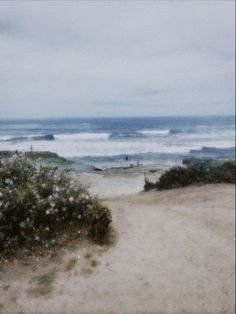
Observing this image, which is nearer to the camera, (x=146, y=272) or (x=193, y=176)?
(x=146, y=272)

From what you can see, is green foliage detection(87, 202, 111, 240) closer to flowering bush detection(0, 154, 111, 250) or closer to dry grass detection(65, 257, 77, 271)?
flowering bush detection(0, 154, 111, 250)

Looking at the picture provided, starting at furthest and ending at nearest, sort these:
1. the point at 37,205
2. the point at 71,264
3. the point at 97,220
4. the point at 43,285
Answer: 1. the point at 97,220
2. the point at 37,205
3. the point at 71,264
4. the point at 43,285

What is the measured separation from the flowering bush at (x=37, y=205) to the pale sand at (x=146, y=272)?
502mm

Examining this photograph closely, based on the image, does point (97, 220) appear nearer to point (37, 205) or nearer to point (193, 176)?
point (37, 205)

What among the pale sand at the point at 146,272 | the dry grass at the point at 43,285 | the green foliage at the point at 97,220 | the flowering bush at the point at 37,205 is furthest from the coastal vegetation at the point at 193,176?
the dry grass at the point at 43,285

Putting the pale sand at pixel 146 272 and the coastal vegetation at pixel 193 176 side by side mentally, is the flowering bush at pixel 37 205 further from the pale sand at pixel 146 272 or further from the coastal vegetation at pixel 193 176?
the coastal vegetation at pixel 193 176

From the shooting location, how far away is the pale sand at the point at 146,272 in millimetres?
5640

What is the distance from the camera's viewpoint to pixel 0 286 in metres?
5.48

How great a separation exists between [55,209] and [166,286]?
2.12 m

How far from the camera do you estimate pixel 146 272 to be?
6.84 metres

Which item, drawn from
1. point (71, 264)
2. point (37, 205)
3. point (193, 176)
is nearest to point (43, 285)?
point (71, 264)

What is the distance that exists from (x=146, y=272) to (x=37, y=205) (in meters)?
2.01

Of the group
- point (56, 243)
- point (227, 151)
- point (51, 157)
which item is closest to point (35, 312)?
point (56, 243)

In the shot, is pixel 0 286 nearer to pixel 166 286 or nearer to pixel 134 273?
pixel 134 273
